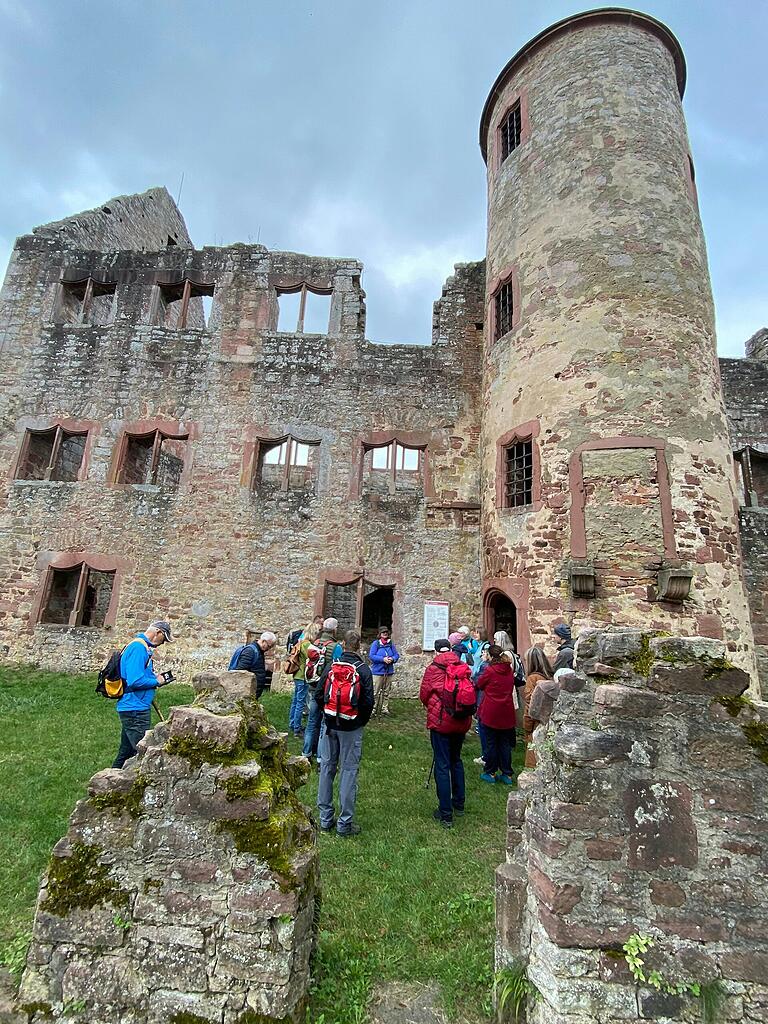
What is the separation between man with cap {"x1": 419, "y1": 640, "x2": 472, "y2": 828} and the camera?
19.2 ft

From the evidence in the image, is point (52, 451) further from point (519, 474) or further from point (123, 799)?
point (123, 799)

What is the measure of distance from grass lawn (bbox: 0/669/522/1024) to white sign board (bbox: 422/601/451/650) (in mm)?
3849

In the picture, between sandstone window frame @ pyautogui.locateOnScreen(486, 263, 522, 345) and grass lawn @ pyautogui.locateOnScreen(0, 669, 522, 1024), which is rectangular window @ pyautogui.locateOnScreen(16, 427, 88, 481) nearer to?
grass lawn @ pyautogui.locateOnScreen(0, 669, 522, 1024)

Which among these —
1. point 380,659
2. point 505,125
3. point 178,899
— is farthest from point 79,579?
point 505,125

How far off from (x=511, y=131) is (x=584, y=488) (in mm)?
10142

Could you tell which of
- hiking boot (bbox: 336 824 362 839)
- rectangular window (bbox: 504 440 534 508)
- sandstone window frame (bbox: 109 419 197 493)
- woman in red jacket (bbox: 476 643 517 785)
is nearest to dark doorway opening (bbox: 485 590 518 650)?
rectangular window (bbox: 504 440 534 508)

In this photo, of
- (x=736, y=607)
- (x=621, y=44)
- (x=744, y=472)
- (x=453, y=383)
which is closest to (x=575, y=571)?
Result: (x=736, y=607)

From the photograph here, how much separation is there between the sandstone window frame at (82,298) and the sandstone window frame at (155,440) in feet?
11.0

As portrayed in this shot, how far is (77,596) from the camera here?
13.0m

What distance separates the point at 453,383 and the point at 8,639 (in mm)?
12527

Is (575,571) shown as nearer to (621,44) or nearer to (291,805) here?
(291,805)

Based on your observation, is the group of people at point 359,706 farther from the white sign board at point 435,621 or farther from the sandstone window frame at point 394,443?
the sandstone window frame at point 394,443

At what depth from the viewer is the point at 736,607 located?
32.2ft

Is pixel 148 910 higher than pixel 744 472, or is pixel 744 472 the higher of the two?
pixel 744 472
